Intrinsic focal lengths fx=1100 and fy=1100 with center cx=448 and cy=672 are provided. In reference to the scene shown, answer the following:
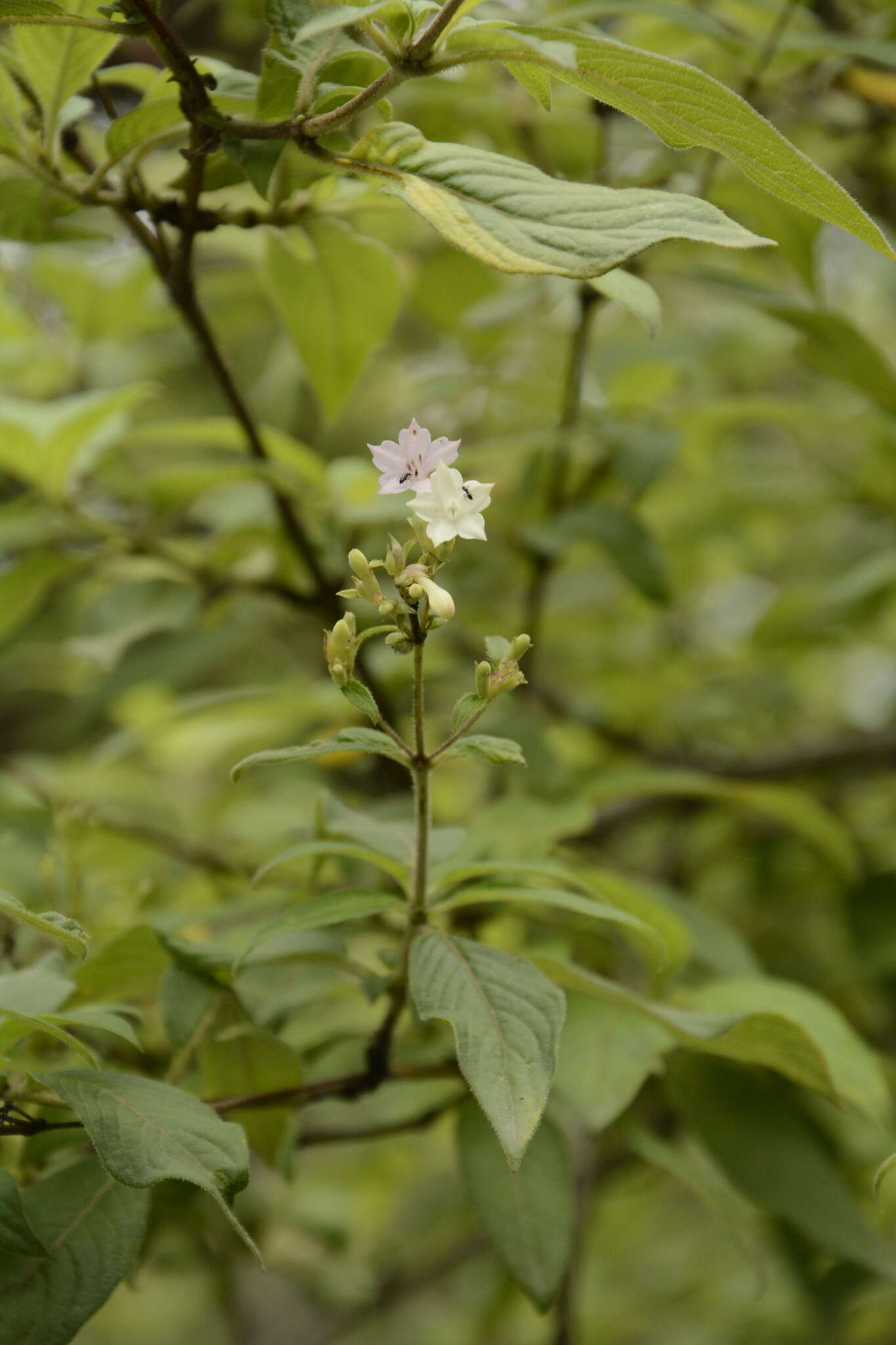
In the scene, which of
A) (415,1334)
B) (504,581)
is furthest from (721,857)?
(415,1334)

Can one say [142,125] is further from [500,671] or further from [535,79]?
[500,671]

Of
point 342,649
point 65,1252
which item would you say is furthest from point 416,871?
point 65,1252

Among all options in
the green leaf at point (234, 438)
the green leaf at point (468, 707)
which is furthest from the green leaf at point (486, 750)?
the green leaf at point (234, 438)

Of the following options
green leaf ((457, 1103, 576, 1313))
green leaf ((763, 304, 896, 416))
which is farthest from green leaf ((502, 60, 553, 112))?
green leaf ((457, 1103, 576, 1313))

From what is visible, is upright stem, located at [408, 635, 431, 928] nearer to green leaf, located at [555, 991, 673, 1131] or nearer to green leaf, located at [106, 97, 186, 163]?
green leaf, located at [555, 991, 673, 1131]

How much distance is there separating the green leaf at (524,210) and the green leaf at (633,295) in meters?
0.09

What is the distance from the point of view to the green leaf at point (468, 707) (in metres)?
0.53

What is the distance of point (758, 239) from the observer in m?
0.43

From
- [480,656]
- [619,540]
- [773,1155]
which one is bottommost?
[480,656]

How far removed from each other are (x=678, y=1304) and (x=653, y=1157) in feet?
5.14

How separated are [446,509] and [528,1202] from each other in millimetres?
454

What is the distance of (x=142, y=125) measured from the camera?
0.61 metres

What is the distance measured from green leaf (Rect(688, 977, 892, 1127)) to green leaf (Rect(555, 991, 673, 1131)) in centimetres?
8

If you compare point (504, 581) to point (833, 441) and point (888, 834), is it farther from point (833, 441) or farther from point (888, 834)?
point (833, 441)
